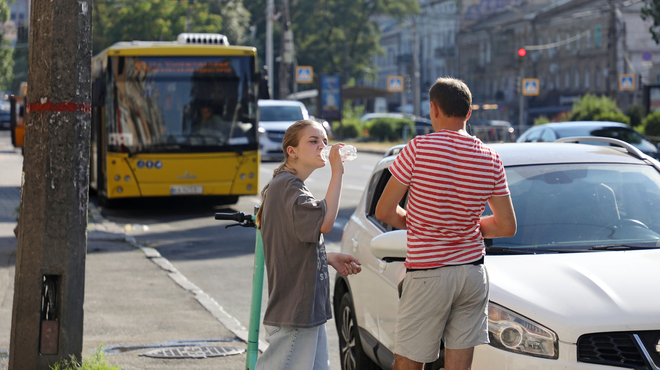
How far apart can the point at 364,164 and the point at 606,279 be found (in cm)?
2476

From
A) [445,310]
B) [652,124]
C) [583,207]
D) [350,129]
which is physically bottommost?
[445,310]

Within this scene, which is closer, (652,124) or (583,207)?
(583,207)

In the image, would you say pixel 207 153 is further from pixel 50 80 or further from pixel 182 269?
pixel 50 80

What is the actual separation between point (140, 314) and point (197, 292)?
3.40ft

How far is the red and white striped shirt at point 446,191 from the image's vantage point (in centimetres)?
333

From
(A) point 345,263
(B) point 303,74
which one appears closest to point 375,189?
(A) point 345,263

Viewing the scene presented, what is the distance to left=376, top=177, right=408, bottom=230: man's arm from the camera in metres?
3.47

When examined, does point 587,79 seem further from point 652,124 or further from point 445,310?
point 445,310

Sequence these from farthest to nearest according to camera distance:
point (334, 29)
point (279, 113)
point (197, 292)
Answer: point (334, 29) < point (279, 113) < point (197, 292)

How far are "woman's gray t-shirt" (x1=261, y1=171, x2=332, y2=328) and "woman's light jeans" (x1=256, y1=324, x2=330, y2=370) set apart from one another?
68 mm

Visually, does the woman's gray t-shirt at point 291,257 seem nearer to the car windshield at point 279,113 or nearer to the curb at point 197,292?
the curb at point 197,292

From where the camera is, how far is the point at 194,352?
232 inches

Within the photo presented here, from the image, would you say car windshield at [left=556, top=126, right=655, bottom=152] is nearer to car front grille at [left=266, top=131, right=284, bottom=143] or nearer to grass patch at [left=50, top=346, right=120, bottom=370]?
car front grille at [left=266, top=131, right=284, bottom=143]

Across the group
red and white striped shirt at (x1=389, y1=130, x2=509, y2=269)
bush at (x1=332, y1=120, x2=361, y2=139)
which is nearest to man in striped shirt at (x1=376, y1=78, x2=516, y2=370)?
red and white striped shirt at (x1=389, y1=130, x2=509, y2=269)
